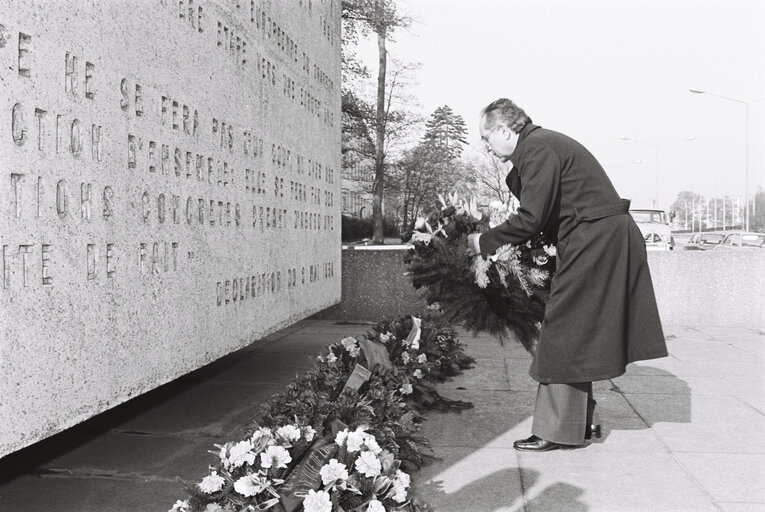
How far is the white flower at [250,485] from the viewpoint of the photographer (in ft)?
9.77

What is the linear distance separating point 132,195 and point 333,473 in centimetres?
165

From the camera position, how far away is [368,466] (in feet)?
10.1

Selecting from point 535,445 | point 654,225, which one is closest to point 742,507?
point 535,445

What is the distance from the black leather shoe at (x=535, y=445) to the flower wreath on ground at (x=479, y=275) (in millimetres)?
923

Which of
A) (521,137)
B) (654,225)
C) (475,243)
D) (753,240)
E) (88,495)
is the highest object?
(521,137)

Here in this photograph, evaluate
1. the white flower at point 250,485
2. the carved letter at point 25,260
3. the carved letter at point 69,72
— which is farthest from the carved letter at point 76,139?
the white flower at point 250,485

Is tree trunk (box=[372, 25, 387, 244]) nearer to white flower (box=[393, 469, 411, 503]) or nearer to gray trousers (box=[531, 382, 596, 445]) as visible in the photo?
gray trousers (box=[531, 382, 596, 445])

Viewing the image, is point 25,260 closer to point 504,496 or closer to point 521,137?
point 504,496

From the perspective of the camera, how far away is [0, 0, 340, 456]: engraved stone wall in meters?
2.92

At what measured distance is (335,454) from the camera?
3217 millimetres

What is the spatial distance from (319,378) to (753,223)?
6365cm

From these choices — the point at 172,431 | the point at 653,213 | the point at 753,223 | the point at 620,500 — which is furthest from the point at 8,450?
the point at 753,223

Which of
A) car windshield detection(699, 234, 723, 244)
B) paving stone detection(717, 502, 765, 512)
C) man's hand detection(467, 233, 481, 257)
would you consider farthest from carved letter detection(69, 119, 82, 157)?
car windshield detection(699, 234, 723, 244)

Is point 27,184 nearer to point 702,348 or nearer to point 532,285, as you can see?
point 532,285
